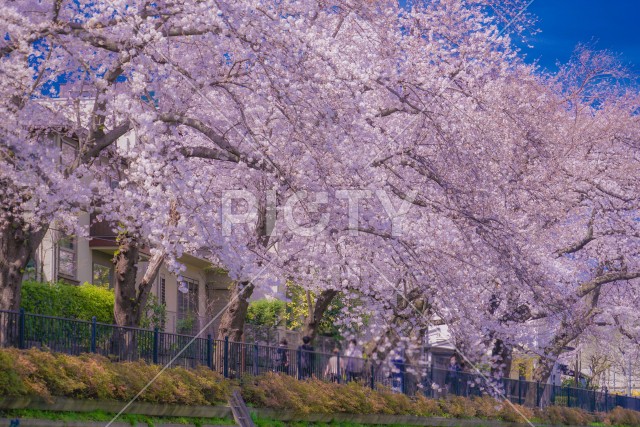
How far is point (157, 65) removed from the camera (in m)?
15.4

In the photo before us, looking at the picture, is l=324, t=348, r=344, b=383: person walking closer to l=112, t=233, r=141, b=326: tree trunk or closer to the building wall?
the building wall

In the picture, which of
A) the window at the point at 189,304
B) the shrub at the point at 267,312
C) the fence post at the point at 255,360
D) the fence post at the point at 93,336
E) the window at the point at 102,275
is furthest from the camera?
the shrub at the point at 267,312

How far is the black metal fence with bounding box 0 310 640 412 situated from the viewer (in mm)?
16406

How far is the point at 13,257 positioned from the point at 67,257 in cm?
1734

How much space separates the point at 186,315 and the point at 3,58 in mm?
24318

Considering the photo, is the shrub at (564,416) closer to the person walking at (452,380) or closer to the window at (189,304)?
the person walking at (452,380)

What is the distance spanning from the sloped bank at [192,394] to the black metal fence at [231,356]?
25.0 inches

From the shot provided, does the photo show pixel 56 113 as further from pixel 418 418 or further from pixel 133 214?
pixel 418 418

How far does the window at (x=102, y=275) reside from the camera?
35469 millimetres

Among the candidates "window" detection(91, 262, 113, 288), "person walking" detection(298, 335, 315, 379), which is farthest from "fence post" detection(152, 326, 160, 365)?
"window" detection(91, 262, 113, 288)

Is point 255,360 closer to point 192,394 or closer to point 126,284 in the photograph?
point 126,284

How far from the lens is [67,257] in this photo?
33531mm

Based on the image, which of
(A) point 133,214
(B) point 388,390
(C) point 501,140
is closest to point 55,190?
(A) point 133,214

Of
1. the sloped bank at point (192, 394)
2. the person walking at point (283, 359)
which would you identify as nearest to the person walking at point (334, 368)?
the sloped bank at point (192, 394)
